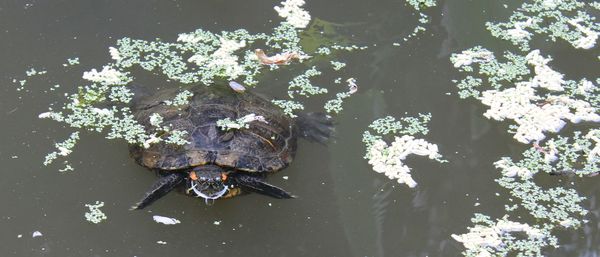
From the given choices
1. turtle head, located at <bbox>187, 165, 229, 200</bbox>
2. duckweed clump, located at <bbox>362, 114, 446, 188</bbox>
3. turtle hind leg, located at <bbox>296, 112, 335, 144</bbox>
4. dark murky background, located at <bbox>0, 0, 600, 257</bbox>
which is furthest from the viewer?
turtle hind leg, located at <bbox>296, 112, 335, 144</bbox>

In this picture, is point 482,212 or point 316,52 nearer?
point 482,212

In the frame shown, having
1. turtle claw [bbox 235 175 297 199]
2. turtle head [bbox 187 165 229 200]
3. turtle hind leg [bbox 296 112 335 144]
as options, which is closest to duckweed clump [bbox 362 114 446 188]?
turtle hind leg [bbox 296 112 335 144]

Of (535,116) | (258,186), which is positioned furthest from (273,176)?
(535,116)

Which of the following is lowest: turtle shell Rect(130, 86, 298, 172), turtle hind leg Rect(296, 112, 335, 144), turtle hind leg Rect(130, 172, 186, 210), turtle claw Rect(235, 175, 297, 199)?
turtle hind leg Rect(130, 172, 186, 210)

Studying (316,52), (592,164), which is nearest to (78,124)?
(316,52)

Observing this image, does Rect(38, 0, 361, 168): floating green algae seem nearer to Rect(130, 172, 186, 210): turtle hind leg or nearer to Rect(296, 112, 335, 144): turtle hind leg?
Rect(296, 112, 335, 144): turtle hind leg

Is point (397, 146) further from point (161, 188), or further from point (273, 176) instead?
point (161, 188)

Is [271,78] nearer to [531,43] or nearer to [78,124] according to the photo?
[78,124]
